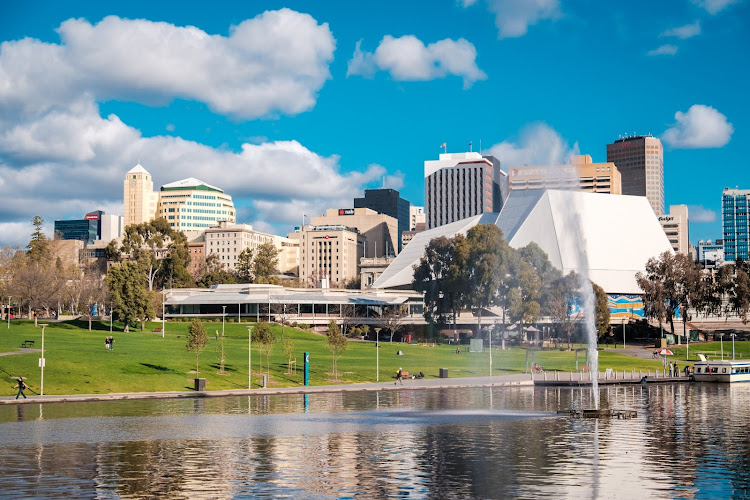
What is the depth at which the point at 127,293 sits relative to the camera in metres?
112

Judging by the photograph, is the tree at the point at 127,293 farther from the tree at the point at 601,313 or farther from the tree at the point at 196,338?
the tree at the point at 601,313

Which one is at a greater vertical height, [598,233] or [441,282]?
[598,233]

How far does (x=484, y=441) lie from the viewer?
3612cm

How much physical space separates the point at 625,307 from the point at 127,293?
8398 cm

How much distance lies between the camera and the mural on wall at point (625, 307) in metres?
152

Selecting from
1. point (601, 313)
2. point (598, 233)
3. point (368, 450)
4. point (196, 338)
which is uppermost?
point (598, 233)

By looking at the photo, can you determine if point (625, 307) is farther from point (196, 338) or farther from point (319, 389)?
point (196, 338)

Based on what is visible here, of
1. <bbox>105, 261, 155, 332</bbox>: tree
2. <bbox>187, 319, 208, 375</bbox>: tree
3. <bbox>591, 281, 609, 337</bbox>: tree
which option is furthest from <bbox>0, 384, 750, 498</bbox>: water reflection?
<bbox>105, 261, 155, 332</bbox>: tree

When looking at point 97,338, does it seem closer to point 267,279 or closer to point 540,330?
point 540,330

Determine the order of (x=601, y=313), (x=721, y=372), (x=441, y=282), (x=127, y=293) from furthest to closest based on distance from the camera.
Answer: (x=441, y=282), (x=601, y=313), (x=127, y=293), (x=721, y=372)

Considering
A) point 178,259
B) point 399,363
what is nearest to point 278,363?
point 399,363

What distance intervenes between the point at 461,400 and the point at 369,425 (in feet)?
53.2

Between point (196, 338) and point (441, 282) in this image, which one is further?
point (441, 282)

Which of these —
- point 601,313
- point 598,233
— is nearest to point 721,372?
point 601,313
